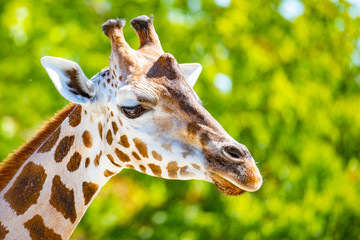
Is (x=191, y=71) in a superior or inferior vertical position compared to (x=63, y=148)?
superior

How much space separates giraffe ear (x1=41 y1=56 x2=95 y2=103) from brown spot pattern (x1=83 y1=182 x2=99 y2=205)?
0.56 meters

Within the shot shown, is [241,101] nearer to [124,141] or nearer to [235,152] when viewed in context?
[124,141]

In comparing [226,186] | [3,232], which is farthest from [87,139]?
[226,186]

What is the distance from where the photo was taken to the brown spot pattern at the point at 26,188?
418 centimetres

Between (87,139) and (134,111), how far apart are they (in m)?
0.44

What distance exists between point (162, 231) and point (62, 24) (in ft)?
17.1

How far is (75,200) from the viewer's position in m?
4.19

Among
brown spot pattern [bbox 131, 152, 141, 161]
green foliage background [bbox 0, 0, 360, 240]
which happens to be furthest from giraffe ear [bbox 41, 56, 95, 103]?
A: green foliage background [bbox 0, 0, 360, 240]

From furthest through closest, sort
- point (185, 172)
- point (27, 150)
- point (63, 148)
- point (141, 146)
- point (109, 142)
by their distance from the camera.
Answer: point (27, 150)
point (63, 148)
point (109, 142)
point (141, 146)
point (185, 172)

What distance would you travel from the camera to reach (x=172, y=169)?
3.99 m

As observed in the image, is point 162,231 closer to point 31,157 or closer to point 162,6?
point 162,6

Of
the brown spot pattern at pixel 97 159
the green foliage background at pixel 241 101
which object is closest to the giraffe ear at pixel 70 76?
the brown spot pattern at pixel 97 159

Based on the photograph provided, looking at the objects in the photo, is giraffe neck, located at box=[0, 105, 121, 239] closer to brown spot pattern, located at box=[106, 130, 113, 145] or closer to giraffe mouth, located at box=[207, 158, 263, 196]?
brown spot pattern, located at box=[106, 130, 113, 145]

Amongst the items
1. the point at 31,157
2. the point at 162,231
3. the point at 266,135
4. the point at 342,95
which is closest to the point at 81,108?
the point at 31,157
